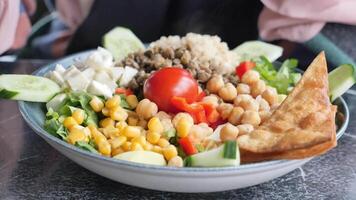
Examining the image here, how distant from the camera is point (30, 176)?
1243 mm

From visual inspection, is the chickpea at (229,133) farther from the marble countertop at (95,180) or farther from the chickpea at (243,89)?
the chickpea at (243,89)

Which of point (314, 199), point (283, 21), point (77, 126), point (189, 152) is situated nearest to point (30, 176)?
point (77, 126)

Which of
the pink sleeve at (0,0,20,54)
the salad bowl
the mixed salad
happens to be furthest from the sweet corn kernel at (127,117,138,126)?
the pink sleeve at (0,0,20,54)

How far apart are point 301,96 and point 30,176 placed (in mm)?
641

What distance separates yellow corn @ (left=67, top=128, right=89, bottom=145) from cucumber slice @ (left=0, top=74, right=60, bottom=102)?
202 mm

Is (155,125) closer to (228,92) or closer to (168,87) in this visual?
(168,87)

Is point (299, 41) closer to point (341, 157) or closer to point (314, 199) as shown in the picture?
point (341, 157)

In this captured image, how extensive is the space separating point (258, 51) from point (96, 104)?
26.0 inches

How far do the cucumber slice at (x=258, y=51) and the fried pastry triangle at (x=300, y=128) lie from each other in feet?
1.41

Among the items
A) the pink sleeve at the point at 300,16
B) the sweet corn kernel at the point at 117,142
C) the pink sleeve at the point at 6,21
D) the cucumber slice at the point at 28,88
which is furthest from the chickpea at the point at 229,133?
the pink sleeve at the point at 6,21

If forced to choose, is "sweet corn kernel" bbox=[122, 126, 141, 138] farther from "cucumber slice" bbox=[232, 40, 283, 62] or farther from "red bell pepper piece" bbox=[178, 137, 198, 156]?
"cucumber slice" bbox=[232, 40, 283, 62]

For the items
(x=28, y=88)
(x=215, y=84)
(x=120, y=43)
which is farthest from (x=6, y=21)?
(x=215, y=84)

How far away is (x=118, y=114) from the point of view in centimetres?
128

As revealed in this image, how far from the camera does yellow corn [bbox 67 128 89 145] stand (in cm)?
115
